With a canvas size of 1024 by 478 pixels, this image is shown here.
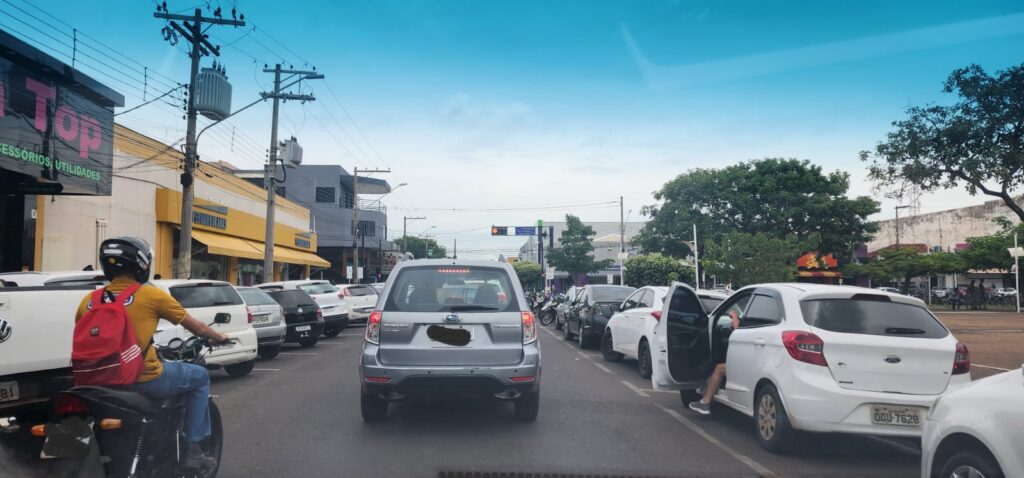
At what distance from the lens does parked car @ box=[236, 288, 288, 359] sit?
41.7 feet

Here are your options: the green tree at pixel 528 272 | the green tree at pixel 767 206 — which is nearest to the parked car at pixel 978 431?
the green tree at pixel 767 206

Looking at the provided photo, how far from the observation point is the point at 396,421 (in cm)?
723

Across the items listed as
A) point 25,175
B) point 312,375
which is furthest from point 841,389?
point 25,175

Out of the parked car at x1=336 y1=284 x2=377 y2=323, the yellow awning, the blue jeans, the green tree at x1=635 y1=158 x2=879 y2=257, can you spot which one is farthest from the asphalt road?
the green tree at x1=635 y1=158 x2=879 y2=257

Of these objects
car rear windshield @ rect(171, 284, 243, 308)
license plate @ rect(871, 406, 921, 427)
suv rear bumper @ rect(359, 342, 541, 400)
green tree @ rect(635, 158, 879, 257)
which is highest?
green tree @ rect(635, 158, 879, 257)

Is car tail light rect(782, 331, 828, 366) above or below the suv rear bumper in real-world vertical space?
above

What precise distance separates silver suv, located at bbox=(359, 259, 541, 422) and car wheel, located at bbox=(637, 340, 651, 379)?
14.4 ft

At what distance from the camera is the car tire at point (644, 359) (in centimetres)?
1079

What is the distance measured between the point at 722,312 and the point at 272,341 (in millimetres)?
8567

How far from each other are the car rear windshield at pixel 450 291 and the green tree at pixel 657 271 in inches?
1247

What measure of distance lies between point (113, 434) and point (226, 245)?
79.2ft

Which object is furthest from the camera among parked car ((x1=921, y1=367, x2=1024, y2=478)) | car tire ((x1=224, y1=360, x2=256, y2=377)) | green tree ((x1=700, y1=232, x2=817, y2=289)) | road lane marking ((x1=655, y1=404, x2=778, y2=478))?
green tree ((x1=700, y1=232, x2=817, y2=289))

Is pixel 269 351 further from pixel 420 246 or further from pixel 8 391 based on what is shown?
pixel 420 246

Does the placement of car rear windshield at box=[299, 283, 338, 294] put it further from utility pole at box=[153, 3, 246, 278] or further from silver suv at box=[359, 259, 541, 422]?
silver suv at box=[359, 259, 541, 422]
